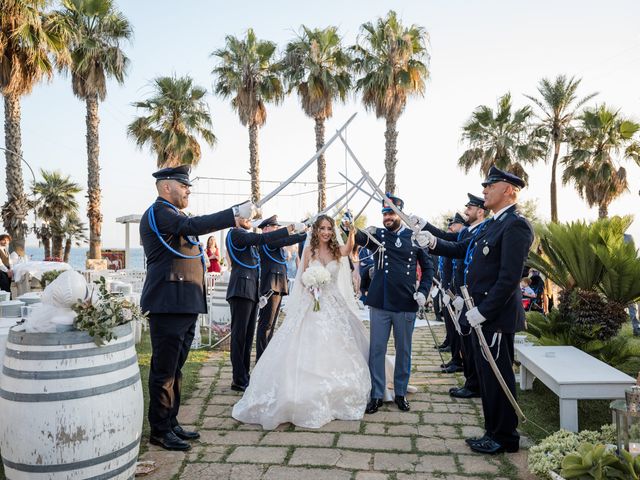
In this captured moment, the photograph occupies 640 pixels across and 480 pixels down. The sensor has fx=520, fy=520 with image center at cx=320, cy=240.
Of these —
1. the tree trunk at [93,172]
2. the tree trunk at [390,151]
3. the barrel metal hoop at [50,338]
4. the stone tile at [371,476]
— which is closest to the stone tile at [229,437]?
the stone tile at [371,476]

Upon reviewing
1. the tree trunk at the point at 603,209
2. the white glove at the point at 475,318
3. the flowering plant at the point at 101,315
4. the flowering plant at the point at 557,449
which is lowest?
the flowering plant at the point at 557,449

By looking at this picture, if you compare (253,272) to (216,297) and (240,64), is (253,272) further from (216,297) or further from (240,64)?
(240,64)

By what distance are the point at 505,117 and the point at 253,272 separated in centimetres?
2051

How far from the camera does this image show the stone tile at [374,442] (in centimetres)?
412

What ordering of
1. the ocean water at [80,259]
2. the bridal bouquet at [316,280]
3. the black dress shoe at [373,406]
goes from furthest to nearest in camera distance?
1. the ocean water at [80,259]
2. the bridal bouquet at [316,280]
3. the black dress shoe at [373,406]

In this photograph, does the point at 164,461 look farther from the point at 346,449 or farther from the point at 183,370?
the point at 183,370

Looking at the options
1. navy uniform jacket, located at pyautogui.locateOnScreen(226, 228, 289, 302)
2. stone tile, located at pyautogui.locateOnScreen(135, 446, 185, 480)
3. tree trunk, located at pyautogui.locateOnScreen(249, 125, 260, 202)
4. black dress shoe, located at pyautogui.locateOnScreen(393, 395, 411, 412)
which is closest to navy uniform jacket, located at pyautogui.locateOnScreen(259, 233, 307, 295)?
navy uniform jacket, located at pyautogui.locateOnScreen(226, 228, 289, 302)

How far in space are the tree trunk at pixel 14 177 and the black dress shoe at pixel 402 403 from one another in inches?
521

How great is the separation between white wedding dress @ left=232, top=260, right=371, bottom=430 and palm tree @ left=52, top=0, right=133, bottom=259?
595 inches

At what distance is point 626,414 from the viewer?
123 inches

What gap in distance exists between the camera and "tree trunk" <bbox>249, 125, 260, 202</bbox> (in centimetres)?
2167

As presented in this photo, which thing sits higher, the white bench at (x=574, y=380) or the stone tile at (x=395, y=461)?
the white bench at (x=574, y=380)

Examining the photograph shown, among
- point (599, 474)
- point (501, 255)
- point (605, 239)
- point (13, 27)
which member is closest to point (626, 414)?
point (599, 474)

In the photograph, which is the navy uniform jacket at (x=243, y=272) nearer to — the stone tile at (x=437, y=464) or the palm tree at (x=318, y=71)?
the stone tile at (x=437, y=464)
